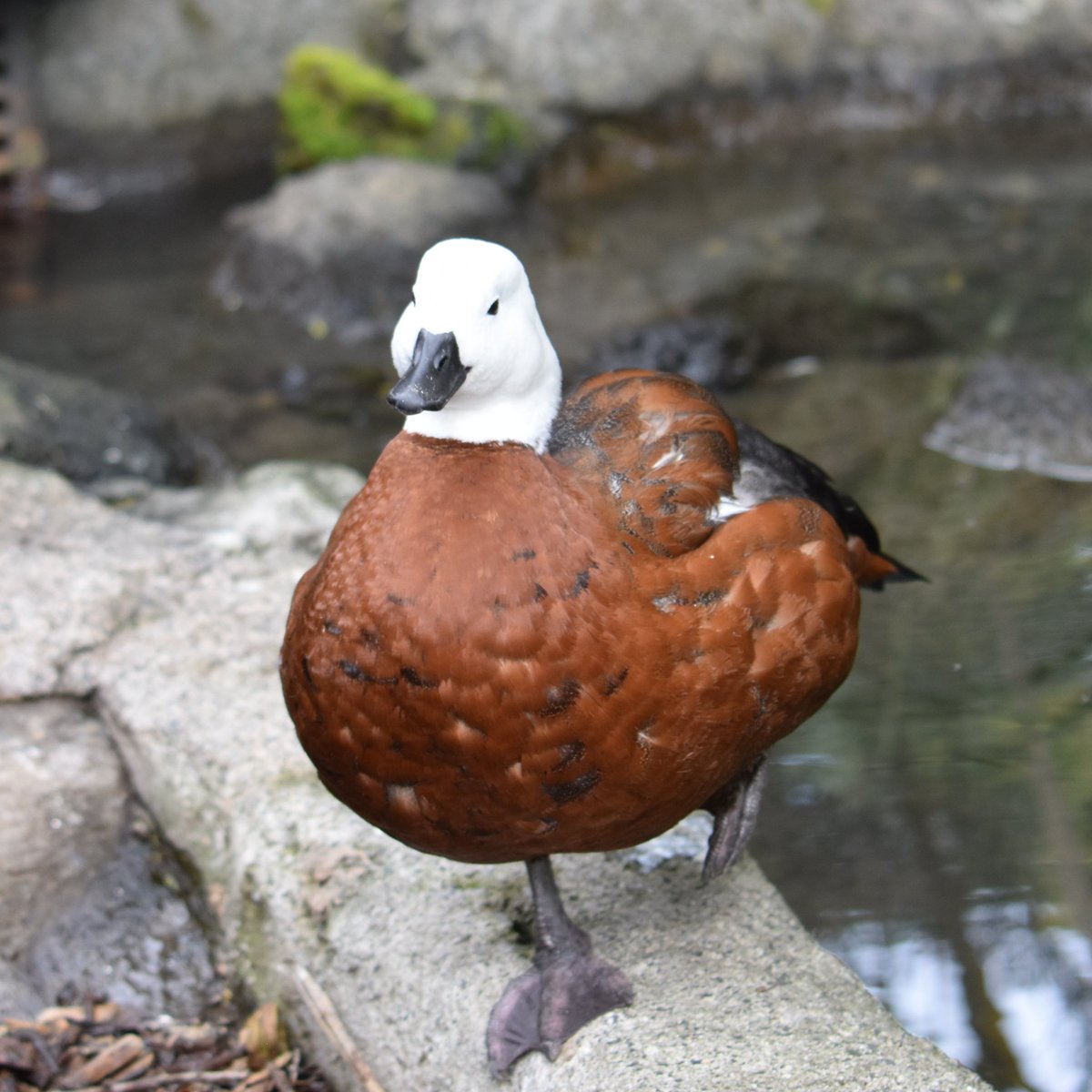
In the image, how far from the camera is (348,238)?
318 inches

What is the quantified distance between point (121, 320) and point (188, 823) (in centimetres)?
514

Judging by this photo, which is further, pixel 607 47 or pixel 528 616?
pixel 607 47

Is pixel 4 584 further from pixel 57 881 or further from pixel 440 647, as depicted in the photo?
pixel 440 647

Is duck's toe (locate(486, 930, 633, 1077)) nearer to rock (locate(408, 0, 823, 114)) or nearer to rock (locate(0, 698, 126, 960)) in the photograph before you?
rock (locate(0, 698, 126, 960))

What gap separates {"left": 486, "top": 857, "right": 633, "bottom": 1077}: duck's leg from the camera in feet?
8.63

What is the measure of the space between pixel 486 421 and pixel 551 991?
105 cm

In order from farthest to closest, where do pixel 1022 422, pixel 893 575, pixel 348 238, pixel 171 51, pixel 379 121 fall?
pixel 171 51 < pixel 379 121 < pixel 348 238 < pixel 1022 422 < pixel 893 575

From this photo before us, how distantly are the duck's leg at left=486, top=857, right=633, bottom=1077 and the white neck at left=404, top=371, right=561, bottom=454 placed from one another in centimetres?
81

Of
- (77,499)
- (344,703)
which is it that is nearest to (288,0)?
(77,499)

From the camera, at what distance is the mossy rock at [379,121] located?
359 inches

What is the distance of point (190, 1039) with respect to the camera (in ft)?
10.5

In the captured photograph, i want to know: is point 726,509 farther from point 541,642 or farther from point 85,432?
point 85,432

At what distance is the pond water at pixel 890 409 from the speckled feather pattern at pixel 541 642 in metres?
1.05

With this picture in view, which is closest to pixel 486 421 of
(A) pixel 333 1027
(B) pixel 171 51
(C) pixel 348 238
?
(A) pixel 333 1027
